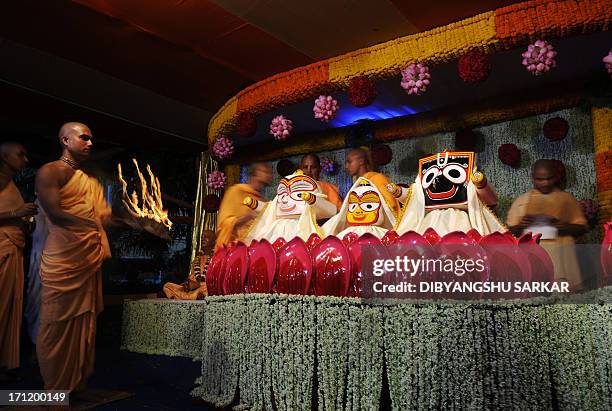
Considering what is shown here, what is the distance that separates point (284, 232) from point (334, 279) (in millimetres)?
1015

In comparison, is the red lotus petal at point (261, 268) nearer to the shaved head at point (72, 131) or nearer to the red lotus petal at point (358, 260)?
the red lotus petal at point (358, 260)

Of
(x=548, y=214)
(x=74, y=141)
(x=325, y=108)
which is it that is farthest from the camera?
(x=325, y=108)

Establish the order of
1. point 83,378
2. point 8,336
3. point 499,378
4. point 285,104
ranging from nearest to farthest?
point 499,378 → point 83,378 → point 8,336 → point 285,104

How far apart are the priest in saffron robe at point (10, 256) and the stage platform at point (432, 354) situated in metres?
Result: 2.23

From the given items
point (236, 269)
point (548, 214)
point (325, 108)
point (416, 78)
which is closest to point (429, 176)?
point (236, 269)

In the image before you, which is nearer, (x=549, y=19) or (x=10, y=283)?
(x=549, y=19)

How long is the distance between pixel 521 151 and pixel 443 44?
193 cm

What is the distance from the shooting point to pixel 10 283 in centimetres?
357

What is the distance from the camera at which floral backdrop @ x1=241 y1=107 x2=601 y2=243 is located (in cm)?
460

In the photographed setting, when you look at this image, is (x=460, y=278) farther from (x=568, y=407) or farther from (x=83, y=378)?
(x=83, y=378)

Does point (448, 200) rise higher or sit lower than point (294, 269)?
higher

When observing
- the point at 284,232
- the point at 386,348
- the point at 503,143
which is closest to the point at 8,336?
the point at 284,232

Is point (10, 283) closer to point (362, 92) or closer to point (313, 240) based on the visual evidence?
point (313, 240)

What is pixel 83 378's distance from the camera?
3039 mm
